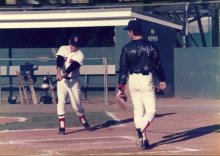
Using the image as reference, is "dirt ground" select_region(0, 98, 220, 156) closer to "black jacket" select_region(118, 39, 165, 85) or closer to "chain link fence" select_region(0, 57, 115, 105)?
"black jacket" select_region(118, 39, 165, 85)

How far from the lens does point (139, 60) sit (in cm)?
1022

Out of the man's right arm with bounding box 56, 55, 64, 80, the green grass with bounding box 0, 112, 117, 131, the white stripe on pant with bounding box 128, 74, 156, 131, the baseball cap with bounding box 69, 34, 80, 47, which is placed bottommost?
the green grass with bounding box 0, 112, 117, 131

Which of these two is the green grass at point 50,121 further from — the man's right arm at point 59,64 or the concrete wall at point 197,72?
the concrete wall at point 197,72

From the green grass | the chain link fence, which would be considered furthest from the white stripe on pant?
the chain link fence

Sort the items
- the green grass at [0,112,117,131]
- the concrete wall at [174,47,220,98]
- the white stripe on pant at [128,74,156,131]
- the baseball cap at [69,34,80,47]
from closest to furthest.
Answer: the white stripe on pant at [128,74,156,131] → the baseball cap at [69,34,80,47] → the green grass at [0,112,117,131] → the concrete wall at [174,47,220,98]

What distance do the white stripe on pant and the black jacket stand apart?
0.11 metres

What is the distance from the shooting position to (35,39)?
22.8m

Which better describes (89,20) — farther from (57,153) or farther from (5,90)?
(57,153)

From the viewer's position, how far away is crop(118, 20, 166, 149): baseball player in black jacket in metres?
10.1

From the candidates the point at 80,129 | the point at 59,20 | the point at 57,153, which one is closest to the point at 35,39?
the point at 59,20

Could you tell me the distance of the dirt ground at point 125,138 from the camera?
10133 millimetres

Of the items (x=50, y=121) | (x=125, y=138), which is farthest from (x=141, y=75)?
(x=50, y=121)

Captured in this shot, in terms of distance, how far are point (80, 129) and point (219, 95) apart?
9.65 m

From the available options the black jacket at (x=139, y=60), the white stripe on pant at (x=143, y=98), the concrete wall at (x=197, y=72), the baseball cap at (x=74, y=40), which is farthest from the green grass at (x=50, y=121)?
the concrete wall at (x=197, y=72)
